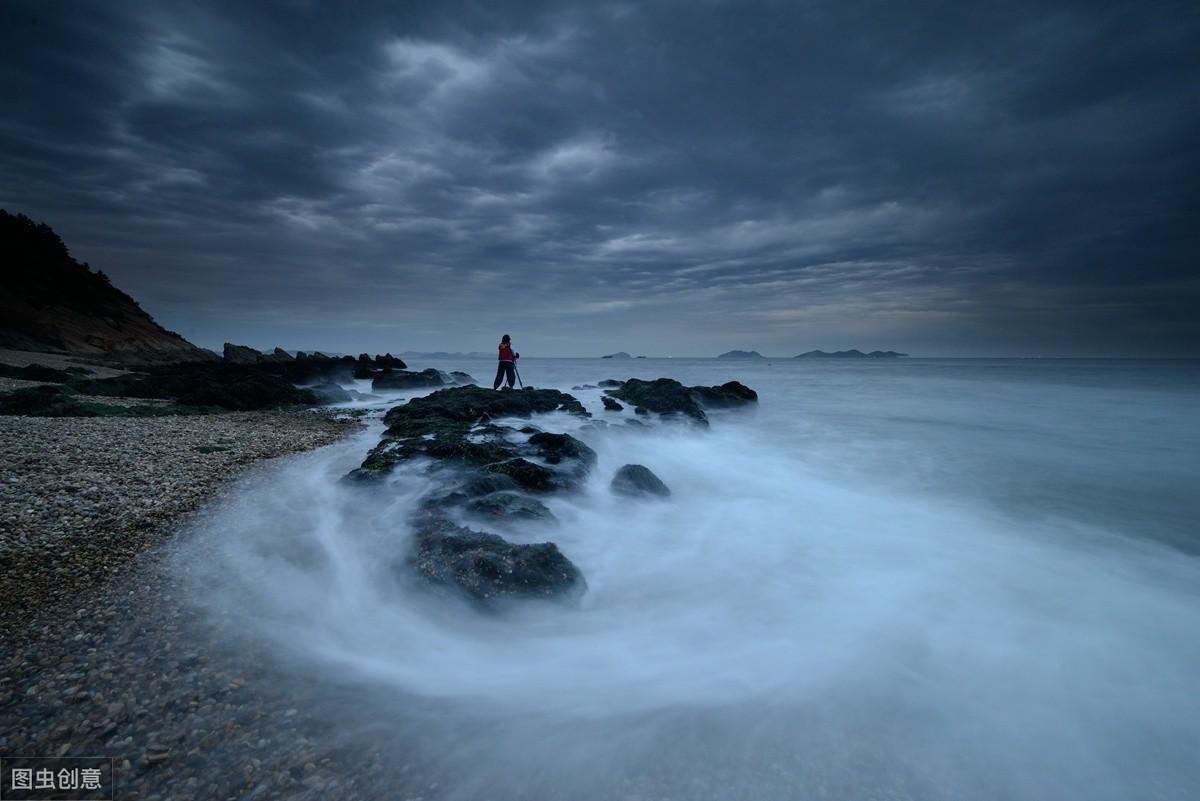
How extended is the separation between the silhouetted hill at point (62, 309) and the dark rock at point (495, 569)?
3127cm

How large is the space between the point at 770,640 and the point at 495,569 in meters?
2.40

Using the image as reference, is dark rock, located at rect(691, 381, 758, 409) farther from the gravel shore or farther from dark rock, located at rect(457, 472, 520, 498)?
the gravel shore

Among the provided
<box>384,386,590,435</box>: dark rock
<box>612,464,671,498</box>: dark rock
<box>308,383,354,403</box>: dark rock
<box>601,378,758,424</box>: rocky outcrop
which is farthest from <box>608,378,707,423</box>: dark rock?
<box>308,383,354,403</box>: dark rock

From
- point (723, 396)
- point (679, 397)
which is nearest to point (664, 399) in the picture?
point (679, 397)

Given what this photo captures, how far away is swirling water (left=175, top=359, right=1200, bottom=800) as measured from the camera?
2883 mm

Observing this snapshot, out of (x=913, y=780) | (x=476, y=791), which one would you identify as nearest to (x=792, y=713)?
(x=913, y=780)

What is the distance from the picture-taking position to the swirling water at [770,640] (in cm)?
288

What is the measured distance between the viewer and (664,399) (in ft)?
57.4

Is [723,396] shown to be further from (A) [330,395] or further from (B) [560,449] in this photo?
(A) [330,395]

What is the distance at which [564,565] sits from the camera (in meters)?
4.73

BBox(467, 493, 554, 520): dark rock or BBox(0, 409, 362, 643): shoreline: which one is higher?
BBox(0, 409, 362, 643): shoreline

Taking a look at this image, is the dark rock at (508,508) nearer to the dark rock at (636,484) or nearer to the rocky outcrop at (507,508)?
the rocky outcrop at (507,508)

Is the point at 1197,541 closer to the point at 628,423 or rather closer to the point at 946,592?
the point at 946,592

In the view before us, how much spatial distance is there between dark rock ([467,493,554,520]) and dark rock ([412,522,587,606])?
3.53 feet
